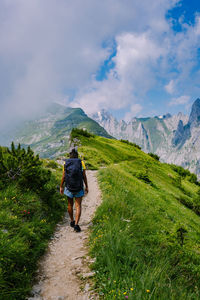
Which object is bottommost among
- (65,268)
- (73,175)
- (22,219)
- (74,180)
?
(65,268)

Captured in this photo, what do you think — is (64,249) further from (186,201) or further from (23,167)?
(186,201)

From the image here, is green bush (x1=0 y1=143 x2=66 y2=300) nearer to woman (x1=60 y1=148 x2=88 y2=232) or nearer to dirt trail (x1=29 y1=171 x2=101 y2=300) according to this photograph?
dirt trail (x1=29 y1=171 x2=101 y2=300)

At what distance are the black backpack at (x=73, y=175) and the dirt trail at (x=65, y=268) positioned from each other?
5.92 ft

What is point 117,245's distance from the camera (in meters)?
4.65

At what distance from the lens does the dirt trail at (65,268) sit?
390cm

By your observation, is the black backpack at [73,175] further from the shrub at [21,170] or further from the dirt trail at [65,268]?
the shrub at [21,170]

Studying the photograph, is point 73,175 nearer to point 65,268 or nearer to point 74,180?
point 74,180

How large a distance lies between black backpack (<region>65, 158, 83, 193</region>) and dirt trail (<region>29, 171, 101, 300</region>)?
1804 millimetres

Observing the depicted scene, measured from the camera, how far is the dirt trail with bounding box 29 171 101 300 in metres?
3.90

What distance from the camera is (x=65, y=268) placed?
4.77 m

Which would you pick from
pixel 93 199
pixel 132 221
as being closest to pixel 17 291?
pixel 132 221

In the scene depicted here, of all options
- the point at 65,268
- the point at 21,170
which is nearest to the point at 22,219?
the point at 65,268

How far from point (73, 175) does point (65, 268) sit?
10.8 ft

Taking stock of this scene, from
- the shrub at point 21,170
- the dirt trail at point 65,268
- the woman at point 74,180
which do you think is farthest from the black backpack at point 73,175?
the shrub at point 21,170
